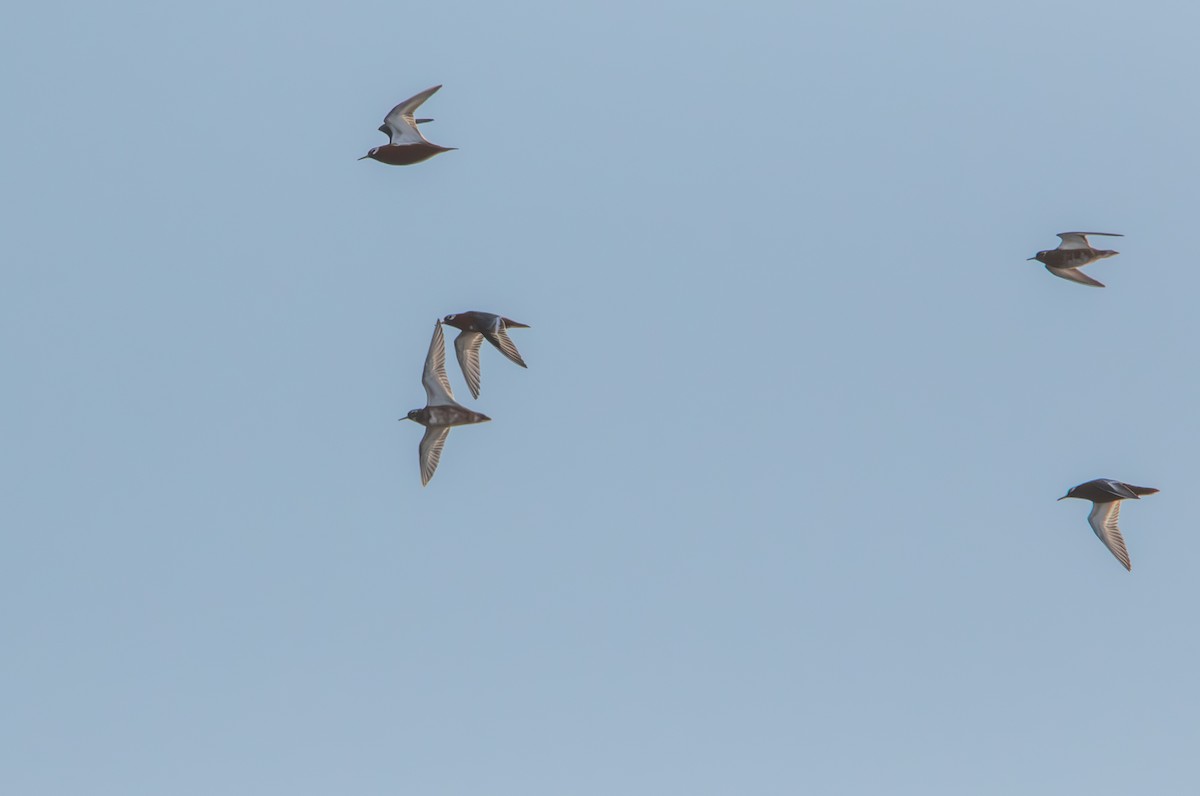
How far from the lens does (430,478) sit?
205ft

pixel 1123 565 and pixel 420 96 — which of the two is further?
pixel 1123 565

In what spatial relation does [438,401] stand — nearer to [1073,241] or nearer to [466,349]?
[466,349]

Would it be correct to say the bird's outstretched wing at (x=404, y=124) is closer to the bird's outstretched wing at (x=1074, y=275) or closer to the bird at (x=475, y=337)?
the bird at (x=475, y=337)

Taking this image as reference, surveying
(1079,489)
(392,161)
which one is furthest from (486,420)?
(1079,489)

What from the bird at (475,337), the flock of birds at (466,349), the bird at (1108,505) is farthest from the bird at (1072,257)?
the bird at (475,337)

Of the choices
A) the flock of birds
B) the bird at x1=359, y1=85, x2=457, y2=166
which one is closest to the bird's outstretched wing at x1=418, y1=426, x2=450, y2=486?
the flock of birds

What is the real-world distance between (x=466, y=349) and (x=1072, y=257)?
20.8 meters

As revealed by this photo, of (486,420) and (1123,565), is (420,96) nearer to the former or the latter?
(486,420)

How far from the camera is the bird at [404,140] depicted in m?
59.4

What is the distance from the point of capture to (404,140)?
197 feet

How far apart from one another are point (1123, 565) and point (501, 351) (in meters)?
22.4

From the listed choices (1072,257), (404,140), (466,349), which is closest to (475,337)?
(466,349)

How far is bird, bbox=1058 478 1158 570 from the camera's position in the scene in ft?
210

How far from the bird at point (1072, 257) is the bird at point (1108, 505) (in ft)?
22.6
